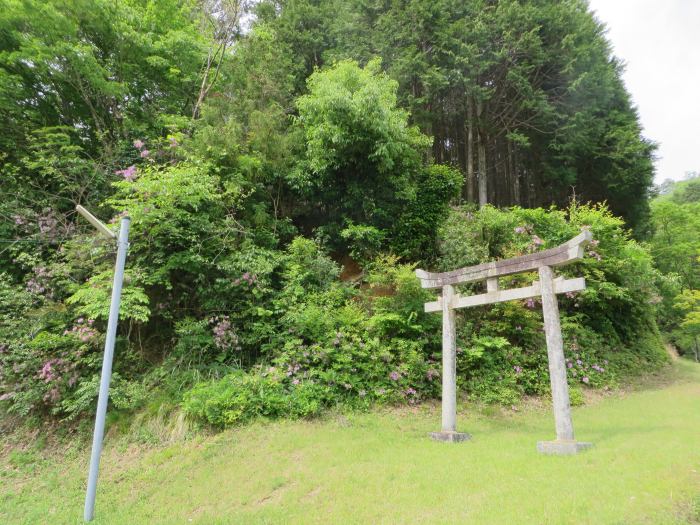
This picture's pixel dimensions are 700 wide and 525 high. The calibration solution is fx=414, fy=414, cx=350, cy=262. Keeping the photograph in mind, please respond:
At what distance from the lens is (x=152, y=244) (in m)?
8.98

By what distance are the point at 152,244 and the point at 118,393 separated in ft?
10.2

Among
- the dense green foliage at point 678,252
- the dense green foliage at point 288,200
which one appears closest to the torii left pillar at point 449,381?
the dense green foliage at point 288,200

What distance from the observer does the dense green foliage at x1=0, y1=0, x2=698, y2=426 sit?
827cm

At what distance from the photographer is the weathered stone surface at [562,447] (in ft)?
17.6

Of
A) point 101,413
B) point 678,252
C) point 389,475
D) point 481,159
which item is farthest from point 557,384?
point 678,252

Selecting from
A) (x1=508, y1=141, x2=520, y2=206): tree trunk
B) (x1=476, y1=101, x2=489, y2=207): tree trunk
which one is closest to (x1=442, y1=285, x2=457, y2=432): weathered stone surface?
(x1=476, y1=101, x2=489, y2=207): tree trunk

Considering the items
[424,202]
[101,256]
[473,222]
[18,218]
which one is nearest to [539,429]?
[473,222]

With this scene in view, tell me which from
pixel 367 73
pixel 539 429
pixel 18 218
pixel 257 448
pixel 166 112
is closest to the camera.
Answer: pixel 257 448

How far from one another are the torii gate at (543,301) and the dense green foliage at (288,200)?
62.3 inches

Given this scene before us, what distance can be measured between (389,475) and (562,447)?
230 centimetres

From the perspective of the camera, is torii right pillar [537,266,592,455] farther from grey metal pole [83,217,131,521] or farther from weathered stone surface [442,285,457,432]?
grey metal pole [83,217,131,521]

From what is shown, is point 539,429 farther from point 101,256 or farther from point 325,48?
point 325,48

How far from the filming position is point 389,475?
509 centimetres

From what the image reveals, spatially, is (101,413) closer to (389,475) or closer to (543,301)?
(389,475)
